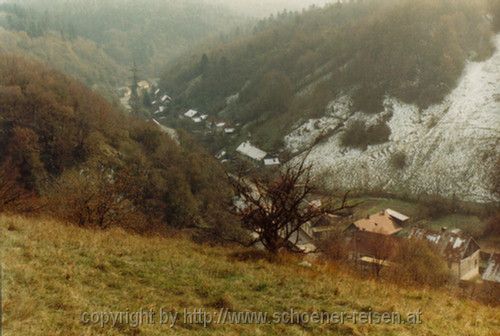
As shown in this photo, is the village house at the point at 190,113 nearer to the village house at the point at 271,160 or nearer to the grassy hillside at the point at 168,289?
the village house at the point at 271,160

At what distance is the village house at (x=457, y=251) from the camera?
49.8 metres

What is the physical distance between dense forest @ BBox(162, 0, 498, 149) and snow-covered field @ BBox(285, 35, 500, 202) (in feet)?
13.0

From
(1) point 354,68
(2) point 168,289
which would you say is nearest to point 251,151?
(1) point 354,68

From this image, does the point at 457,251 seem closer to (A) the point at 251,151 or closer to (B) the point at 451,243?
(B) the point at 451,243

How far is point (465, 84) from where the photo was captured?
350 feet

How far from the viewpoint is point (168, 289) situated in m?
10.2

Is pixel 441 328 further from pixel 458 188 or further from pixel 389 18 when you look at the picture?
pixel 389 18

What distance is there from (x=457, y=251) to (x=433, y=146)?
46118 millimetres

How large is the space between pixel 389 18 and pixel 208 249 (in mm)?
140615

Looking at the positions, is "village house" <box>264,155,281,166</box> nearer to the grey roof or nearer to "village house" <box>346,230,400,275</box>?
"village house" <box>346,230,400,275</box>

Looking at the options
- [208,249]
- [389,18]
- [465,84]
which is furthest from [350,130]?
[208,249]

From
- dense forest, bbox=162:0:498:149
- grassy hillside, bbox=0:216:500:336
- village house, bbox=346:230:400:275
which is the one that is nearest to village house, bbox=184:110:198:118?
dense forest, bbox=162:0:498:149

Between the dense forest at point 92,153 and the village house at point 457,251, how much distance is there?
27.8m

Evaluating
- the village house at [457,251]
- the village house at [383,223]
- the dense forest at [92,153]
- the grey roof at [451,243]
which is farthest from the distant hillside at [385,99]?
the dense forest at [92,153]
